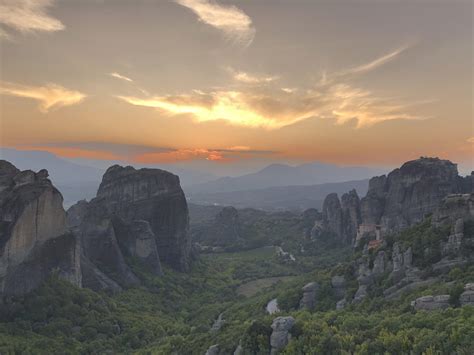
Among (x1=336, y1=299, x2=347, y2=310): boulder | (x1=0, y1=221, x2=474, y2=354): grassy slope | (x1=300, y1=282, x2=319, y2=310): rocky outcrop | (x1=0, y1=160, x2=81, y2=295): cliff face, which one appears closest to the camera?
(x1=0, y1=221, x2=474, y2=354): grassy slope

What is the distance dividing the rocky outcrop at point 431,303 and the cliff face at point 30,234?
2082 inches

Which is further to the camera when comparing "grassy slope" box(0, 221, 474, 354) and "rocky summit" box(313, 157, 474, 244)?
"rocky summit" box(313, 157, 474, 244)

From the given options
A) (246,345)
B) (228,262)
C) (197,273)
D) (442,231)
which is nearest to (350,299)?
(442,231)

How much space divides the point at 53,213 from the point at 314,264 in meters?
81.8

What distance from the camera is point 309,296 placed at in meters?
56.2

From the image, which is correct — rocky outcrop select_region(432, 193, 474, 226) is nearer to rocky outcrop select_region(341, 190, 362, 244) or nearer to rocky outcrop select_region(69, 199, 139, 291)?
rocky outcrop select_region(69, 199, 139, 291)

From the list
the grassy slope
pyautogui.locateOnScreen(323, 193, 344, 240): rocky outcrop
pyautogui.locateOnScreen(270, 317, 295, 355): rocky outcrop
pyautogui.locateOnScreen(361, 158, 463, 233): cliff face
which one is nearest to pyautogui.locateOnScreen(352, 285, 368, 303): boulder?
the grassy slope

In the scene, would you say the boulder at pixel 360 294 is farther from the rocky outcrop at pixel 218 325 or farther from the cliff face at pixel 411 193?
the cliff face at pixel 411 193

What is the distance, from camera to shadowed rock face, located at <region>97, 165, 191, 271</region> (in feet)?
379

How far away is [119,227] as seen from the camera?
101812mm

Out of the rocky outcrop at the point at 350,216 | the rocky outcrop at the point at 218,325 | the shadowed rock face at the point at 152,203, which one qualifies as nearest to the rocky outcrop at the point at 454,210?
the rocky outcrop at the point at 218,325

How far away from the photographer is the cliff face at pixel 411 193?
374 feet

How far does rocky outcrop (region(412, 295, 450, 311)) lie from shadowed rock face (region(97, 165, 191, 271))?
3384 inches

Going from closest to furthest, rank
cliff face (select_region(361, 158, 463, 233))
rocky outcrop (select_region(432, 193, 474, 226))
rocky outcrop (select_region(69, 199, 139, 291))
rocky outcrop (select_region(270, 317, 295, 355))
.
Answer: rocky outcrop (select_region(270, 317, 295, 355)) → rocky outcrop (select_region(432, 193, 474, 226)) → rocky outcrop (select_region(69, 199, 139, 291)) → cliff face (select_region(361, 158, 463, 233))
